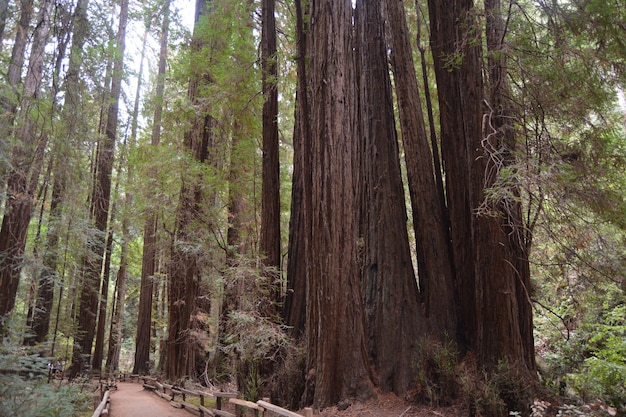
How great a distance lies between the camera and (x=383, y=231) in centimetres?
802

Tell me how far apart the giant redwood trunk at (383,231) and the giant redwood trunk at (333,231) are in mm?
696

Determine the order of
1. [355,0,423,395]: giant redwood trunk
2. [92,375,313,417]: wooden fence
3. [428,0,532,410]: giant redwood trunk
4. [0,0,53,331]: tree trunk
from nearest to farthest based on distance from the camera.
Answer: [92,375,313,417]: wooden fence → [428,0,532,410]: giant redwood trunk → [0,0,53,331]: tree trunk → [355,0,423,395]: giant redwood trunk

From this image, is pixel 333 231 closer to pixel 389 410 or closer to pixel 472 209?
pixel 472 209

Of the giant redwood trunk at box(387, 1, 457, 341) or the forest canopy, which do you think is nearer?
the forest canopy

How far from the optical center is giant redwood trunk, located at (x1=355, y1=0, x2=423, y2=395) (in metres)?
7.20

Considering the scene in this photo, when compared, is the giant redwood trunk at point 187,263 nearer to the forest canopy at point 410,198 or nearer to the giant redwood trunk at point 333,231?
the forest canopy at point 410,198

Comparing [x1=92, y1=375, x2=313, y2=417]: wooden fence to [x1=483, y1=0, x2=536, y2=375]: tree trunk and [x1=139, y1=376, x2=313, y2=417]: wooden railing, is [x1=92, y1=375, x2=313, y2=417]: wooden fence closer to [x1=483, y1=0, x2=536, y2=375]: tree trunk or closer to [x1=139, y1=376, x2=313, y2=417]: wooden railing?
[x1=139, y1=376, x2=313, y2=417]: wooden railing

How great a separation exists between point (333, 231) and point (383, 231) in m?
1.50

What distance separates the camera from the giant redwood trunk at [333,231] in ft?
21.6

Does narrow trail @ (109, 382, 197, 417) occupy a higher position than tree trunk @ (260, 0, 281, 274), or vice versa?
tree trunk @ (260, 0, 281, 274)

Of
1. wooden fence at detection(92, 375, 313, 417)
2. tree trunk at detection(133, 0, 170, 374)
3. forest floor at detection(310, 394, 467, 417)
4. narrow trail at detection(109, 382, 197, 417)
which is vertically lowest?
narrow trail at detection(109, 382, 197, 417)

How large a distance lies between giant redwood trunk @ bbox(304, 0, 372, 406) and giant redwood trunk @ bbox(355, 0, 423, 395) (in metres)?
0.70

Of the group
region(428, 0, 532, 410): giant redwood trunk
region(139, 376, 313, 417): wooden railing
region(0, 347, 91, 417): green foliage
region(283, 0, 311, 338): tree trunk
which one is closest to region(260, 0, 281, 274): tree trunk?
region(283, 0, 311, 338): tree trunk

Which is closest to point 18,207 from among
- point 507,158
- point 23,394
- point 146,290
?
point 23,394
